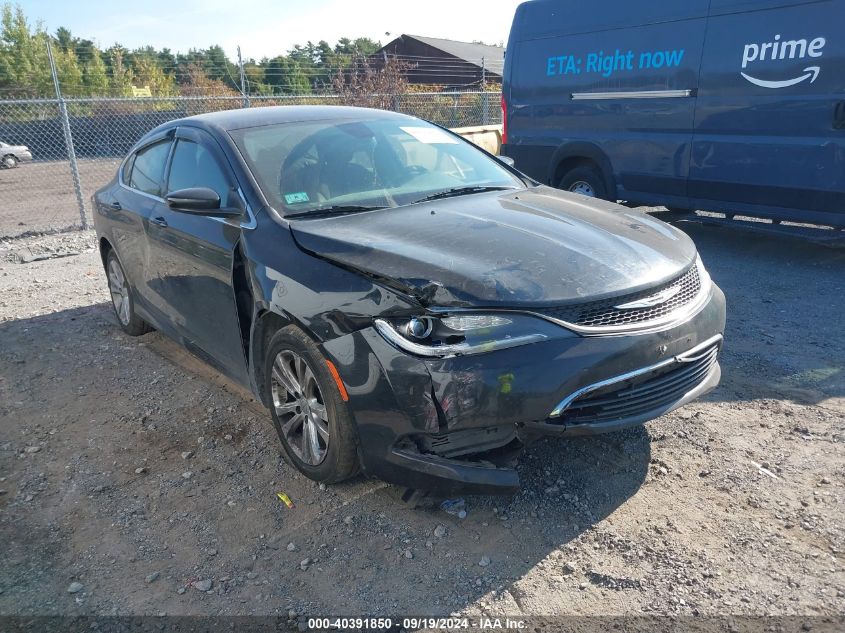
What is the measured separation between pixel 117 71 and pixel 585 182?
3083 cm

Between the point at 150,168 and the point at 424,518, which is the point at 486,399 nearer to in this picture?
the point at 424,518

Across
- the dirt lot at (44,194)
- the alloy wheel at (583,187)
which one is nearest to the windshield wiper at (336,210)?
the alloy wheel at (583,187)

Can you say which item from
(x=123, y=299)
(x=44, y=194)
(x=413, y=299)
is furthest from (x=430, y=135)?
(x=44, y=194)

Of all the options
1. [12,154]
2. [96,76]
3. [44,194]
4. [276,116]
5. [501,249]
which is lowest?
[44,194]

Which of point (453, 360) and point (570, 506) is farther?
point (570, 506)

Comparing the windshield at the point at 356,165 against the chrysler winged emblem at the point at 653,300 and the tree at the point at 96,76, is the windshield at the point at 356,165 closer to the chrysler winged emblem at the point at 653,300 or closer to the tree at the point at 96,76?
the chrysler winged emblem at the point at 653,300

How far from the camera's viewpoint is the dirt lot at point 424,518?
2.55 meters

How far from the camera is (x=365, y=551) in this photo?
2812 mm

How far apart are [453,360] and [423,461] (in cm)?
44

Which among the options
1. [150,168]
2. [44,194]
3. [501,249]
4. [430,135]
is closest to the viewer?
[501,249]

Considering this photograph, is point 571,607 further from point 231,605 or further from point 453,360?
point 231,605

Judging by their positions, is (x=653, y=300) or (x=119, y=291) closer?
(x=653, y=300)

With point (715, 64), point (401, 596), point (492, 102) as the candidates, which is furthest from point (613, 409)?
point (492, 102)

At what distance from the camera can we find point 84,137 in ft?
70.7
